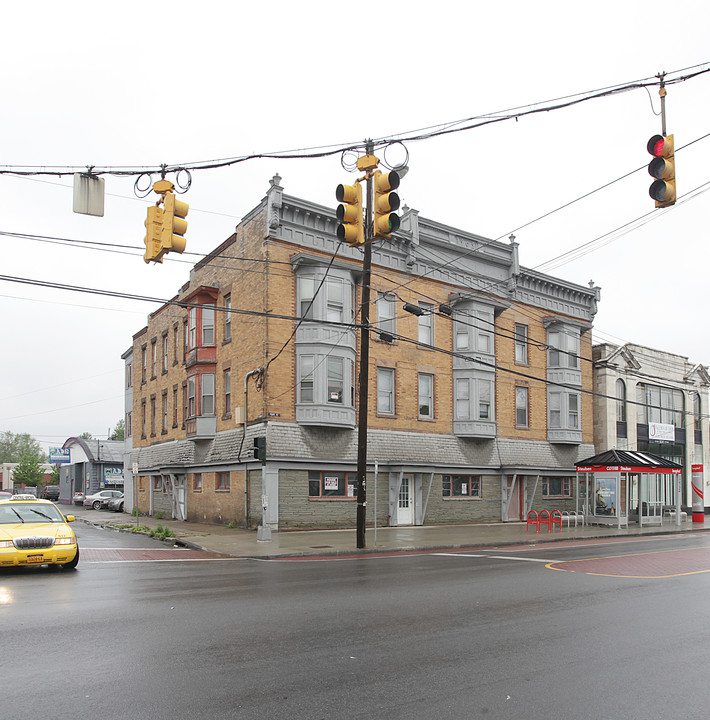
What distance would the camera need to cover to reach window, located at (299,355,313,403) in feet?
87.4

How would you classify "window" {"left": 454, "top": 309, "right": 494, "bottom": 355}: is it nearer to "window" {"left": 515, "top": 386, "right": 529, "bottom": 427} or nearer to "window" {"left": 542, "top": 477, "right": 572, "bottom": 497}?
"window" {"left": 515, "top": 386, "right": 529, "bottom": 427}

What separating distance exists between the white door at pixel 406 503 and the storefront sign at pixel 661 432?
1818 centimetres

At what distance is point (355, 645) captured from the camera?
7.75 m

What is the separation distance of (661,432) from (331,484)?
23.4 metres

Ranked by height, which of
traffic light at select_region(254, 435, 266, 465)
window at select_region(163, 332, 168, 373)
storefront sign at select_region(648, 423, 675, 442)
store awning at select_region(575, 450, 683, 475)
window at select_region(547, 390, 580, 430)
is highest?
window at select_region(163, 332, 168, 373)

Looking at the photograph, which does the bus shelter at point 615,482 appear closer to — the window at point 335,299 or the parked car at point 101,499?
the window at point 335,299

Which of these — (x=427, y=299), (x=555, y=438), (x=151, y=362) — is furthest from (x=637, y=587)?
(x=151, y=362)

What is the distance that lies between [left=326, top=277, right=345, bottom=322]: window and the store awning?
13012 millimetres

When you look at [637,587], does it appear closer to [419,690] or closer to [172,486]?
[419,690]

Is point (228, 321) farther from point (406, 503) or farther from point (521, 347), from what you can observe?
point (521, 347)

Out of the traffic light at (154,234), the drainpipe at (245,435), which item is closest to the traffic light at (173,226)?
the traffic light at (154,234)

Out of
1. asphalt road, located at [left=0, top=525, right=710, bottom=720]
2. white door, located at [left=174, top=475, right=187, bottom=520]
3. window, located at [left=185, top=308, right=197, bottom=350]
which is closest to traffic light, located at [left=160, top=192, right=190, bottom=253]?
asphalt road, located at [left=0, top=525, right=710, bottom=720]

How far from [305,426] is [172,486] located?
426 inches

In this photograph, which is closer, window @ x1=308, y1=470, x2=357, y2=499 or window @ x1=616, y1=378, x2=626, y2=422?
window @ x1=308, y1=470, x2=357, y2=499
